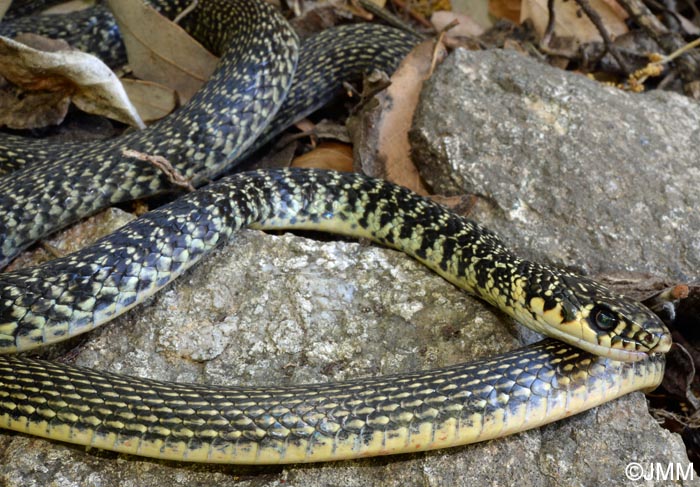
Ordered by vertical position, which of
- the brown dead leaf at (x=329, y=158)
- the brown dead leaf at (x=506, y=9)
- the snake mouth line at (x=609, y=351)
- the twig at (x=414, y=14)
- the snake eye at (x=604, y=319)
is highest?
the brown dead leaf at (x=506, y=9)

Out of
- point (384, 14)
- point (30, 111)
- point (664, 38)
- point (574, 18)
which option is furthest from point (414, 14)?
point (30, 111)

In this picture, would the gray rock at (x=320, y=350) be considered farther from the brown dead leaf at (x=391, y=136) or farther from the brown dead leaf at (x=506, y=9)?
the brown dead leaf at (x=506, y=9)

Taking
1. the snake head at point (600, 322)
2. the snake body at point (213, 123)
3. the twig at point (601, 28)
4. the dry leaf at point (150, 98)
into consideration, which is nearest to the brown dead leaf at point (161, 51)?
the dry leaf at point (150, 98)

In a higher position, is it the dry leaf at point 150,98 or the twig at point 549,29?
the twig at point 549,29

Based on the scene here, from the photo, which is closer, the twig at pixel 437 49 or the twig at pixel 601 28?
the twig at pixel 437 49

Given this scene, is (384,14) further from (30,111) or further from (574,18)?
(30,111)

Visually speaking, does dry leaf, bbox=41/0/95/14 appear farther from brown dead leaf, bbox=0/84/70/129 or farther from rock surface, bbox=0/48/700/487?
rock surface, bbox=0/48/700/487
